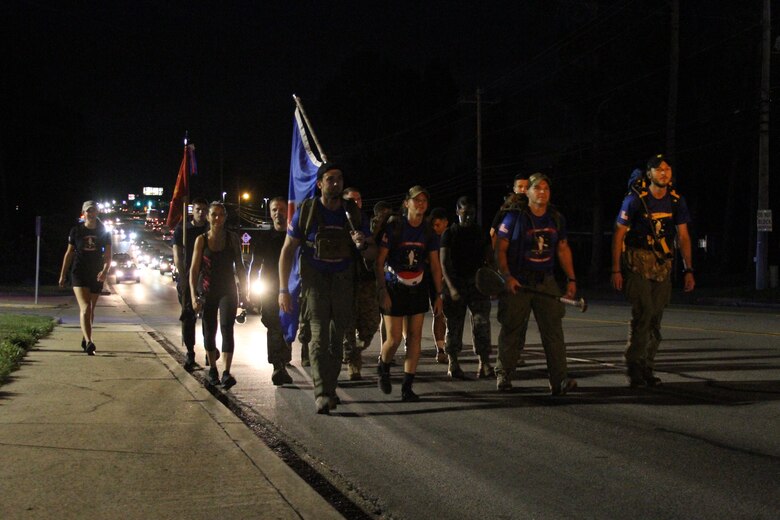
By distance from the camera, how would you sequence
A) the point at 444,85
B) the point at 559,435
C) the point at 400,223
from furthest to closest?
the point at 444,85 → the point at 400,223 → the point at 559,435

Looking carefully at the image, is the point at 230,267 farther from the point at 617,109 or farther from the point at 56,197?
the point at 56,197

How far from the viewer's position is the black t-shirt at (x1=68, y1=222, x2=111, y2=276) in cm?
1197

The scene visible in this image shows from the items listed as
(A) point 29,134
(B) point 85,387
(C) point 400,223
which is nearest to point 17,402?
(B) point 85,387

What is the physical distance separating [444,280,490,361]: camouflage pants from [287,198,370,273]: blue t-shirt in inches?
99.0

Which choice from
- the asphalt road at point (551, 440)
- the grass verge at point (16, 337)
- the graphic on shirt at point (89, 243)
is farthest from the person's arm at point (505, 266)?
the graphic on shirt at point (89, 243)

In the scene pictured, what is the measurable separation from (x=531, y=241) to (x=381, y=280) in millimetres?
1528

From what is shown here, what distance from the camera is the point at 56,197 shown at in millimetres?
67062

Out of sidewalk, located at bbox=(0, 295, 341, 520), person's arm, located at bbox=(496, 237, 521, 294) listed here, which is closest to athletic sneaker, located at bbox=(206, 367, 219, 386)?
sidewalk, located at bbox=(0, 295, 341, 520)

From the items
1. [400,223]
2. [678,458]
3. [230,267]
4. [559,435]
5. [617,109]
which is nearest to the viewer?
[678,458]

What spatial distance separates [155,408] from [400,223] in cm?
278

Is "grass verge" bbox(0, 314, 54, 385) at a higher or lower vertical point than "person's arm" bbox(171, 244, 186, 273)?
lower

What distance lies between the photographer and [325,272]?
7.74m

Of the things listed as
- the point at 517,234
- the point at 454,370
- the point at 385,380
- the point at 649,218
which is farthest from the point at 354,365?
the point at 649,218

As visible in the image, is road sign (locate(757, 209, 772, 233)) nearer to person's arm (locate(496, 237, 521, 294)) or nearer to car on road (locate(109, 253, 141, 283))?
person's arm (locate(496, 237, 521, 294))
